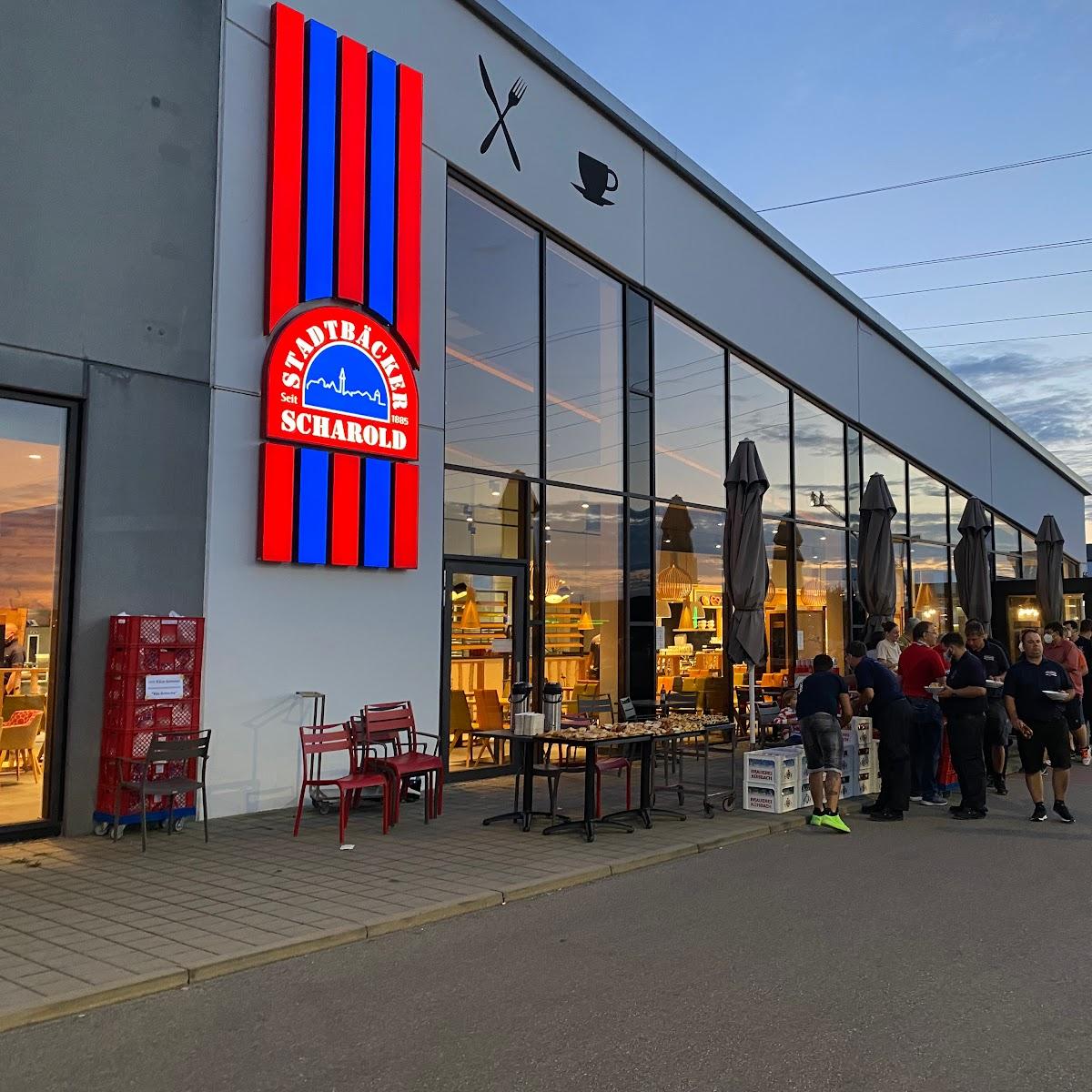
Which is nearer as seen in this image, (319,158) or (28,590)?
(28,590)

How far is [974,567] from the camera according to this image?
19734 mm

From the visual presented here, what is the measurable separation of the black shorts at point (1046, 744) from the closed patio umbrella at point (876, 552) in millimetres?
5797

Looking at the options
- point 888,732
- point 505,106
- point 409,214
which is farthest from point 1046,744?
point 505,106

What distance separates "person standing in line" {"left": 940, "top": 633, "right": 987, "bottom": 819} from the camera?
10602 millimetres

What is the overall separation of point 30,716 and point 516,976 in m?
5.67

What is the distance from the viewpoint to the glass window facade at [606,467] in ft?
43.1

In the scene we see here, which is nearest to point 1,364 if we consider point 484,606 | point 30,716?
point 30,716

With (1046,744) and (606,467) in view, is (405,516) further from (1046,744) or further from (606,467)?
(1046,744)

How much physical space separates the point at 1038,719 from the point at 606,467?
21.5 feet

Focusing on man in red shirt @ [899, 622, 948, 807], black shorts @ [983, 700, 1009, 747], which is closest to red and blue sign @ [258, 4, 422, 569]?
man in red shirt @ [899, 622, 948, 807]

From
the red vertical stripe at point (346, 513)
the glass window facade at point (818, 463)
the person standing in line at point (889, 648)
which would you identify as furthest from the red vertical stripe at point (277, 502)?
the glass window facade at point (818, 463)

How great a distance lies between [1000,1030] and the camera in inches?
184

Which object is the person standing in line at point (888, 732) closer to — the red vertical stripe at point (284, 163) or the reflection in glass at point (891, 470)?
the red vertical stripe at point (284, 163)

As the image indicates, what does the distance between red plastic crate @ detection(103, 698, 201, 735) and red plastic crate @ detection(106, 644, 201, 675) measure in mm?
260
